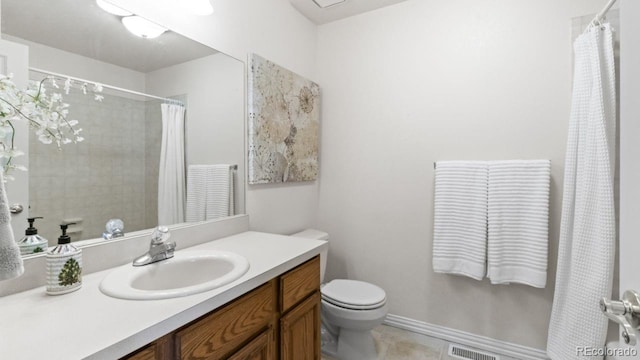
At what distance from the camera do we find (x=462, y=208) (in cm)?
191

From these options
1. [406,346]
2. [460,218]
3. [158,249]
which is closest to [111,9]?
[158,249]

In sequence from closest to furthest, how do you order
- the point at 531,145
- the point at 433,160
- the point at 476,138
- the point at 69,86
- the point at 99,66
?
the point at 69,86
the point at 99,66
the point at 531,145
the point at 476,138
the point at 433,160

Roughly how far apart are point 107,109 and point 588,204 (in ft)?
7.11

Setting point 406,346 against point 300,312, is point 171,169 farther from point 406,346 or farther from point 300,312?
point 406,346

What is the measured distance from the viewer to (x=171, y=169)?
1418 millimetres

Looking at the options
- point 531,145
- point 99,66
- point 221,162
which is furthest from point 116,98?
point 531,145

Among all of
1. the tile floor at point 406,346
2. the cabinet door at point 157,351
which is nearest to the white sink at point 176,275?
the cabinet door at point 157,351

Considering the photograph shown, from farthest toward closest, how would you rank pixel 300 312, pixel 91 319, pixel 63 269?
pixel 300 312 → pixel 63 269 → pixel 91 319

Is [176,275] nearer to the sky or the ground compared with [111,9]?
nearer to the ground

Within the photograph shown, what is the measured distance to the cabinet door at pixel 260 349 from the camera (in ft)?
3.32

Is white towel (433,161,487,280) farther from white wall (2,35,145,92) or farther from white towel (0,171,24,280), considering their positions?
white towel (0,171,24,280)

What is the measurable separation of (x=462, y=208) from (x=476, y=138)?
18.3 inches

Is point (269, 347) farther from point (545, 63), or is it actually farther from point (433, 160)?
point (545, 63)

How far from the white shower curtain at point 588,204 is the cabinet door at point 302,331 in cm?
127
